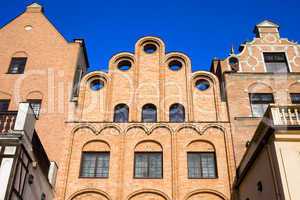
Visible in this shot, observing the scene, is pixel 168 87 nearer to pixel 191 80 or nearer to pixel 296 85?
pixel 191 80

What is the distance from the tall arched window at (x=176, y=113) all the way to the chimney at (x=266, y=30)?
687 cm

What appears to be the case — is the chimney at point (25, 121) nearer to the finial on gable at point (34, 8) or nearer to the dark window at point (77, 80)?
the dark window at point (77, 80)

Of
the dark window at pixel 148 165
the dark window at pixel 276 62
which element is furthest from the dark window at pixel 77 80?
the dark window at pixel 276 62

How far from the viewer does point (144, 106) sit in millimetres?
19406

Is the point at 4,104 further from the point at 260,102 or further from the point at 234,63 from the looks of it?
the point at 260,102

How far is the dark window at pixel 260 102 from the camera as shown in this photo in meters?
19.0

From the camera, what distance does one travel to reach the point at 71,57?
21000mm

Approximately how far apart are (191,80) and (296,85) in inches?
206

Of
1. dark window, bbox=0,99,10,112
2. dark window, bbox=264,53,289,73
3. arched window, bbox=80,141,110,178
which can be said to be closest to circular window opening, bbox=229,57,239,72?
dark window, bbox=264,53,289,73

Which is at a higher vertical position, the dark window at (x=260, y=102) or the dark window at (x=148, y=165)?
the dark window at (x=260, y=102)

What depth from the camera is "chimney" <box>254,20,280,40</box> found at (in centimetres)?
2233

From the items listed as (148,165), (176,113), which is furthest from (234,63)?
(148,165)

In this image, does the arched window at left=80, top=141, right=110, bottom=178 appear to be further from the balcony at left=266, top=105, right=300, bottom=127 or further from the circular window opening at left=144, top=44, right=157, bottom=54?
the balcony at left=266, top=105, right=300, bottom=127

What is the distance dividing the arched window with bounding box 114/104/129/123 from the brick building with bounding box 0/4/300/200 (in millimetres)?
50
